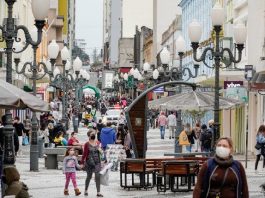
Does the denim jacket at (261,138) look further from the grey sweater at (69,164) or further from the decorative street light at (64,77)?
the decorative street light at (64,77)

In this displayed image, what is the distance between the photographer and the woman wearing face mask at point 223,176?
10.4 metres

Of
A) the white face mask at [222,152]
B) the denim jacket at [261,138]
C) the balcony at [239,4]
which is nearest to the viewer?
the white face mask at [222,152]

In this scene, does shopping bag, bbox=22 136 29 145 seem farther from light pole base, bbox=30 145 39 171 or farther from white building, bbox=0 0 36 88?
light pole base, bbox=30 145 39 171

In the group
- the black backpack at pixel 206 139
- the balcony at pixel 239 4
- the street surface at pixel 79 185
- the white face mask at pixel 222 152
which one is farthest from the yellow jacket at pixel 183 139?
the white face mask at pixel 222 152

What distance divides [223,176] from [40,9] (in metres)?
9.73

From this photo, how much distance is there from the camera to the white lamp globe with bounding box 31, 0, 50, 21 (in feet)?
63.2

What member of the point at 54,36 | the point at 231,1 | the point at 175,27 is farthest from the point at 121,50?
the point at 231,1

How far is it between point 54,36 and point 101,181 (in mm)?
78639

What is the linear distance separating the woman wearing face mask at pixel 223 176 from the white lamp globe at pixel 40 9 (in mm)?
9351

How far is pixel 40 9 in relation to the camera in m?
19.4

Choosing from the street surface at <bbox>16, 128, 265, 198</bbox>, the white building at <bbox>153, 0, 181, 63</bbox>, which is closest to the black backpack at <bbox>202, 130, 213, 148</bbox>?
the street surface at <bbox>16, 128, 265, 198</bbox>

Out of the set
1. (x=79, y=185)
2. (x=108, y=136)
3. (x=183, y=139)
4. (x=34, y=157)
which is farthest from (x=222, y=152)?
(x=183, y=139)

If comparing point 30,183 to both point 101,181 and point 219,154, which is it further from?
point 219,154

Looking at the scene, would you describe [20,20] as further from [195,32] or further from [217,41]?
[217,41]
